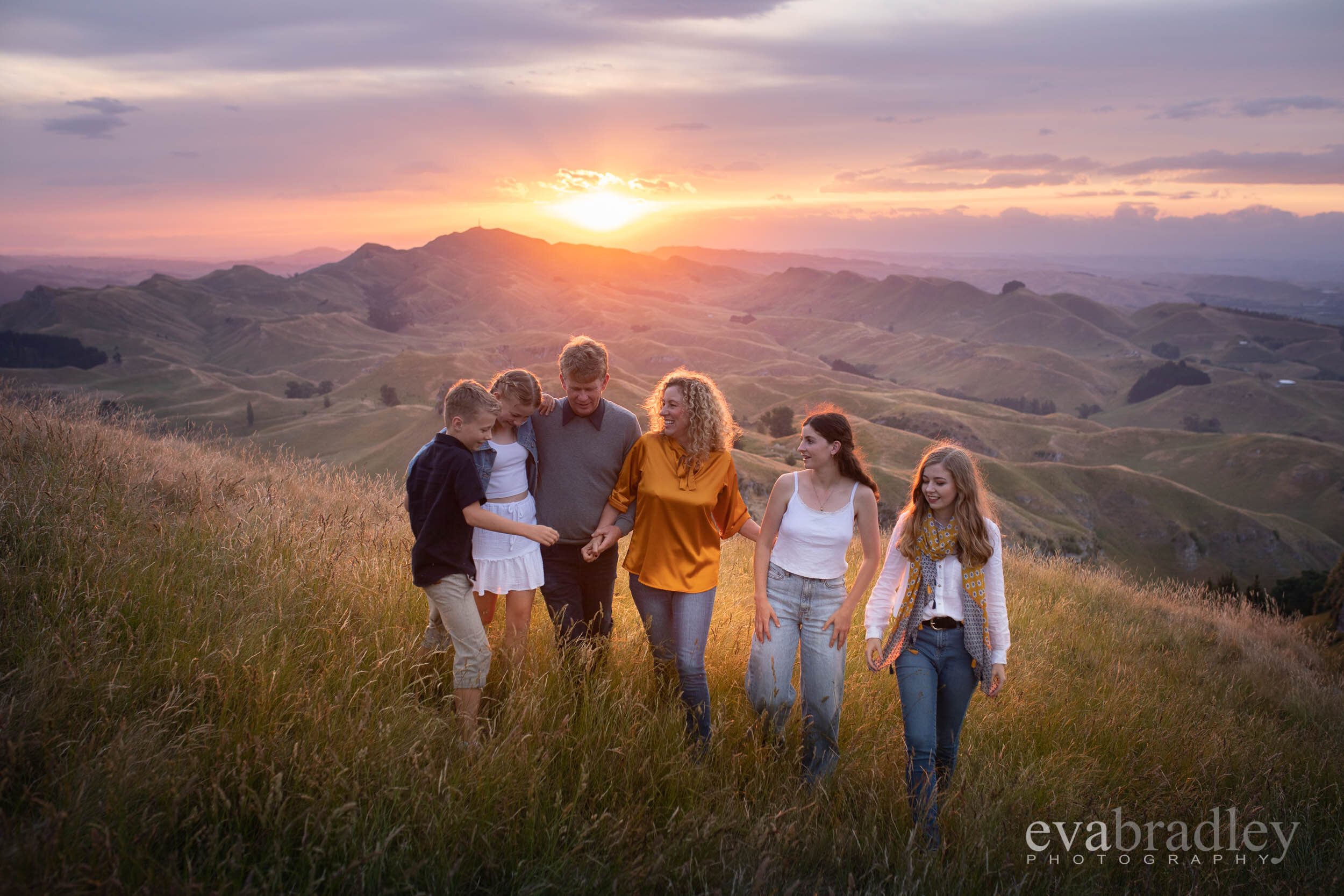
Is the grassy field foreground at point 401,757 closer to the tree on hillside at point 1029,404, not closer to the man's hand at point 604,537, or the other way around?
the man's hand at point 604,537

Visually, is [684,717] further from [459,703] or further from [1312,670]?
[1312,670]

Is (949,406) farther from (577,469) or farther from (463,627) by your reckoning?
(463,627)

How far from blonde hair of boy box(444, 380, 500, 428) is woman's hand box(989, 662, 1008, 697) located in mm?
2840

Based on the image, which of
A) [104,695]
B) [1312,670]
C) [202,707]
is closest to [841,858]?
[202,707]

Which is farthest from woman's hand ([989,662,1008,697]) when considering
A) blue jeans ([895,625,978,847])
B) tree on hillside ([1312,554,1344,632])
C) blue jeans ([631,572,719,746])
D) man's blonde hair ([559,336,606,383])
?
tree on hillside ([1312,554,1344,632])

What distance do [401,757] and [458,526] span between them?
3.64ft

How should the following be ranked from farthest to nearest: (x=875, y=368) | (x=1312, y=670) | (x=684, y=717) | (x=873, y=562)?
(x=875, y=368) < (x=1312, y=670) < (x=873, y=562) < (x=684, y=717)

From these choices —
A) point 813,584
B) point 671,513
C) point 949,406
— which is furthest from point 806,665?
point 949,406

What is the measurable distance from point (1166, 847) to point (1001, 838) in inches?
48.1

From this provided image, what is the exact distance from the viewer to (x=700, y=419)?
3.66 meters

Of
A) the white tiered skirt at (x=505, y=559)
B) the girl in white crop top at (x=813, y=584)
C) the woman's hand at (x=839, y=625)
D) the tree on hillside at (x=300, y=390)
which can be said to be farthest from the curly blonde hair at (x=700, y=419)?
the tree on hillside at (x=300, y=390)

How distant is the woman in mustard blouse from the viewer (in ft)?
11.9

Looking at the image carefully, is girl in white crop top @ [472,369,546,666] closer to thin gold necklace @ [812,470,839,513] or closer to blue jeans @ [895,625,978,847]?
thin gold necklace @ [812,470,839,513]

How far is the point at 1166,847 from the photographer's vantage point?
141 inches
